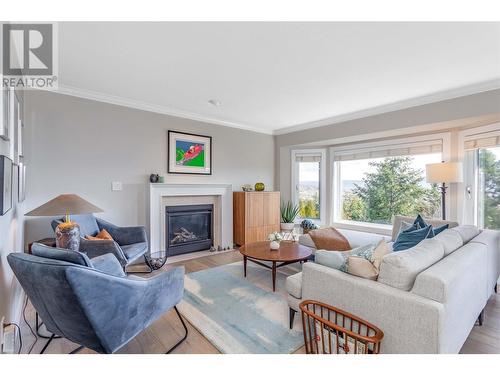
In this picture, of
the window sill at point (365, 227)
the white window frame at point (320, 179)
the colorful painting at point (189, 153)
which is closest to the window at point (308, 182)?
the white window frame at point (320, 179)

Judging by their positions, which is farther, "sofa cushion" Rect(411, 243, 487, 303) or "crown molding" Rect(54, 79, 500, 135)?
"crown molding" Rect(54, 79, 500, 135)

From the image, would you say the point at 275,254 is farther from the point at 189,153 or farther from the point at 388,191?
the point at 388,191

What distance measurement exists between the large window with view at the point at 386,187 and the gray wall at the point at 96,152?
2917 mm

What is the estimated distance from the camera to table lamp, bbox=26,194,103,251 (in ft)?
7.23

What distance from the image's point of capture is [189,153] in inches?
165

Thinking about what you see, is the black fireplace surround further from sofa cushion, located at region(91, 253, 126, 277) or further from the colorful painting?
sofa cushion, located at region(91, 253, 126, 277)

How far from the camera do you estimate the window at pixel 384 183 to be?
4055 millimetres

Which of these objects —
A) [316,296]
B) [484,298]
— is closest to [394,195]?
[484,298]

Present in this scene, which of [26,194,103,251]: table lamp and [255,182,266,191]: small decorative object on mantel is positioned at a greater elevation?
[255,182,266,191]: small decorative object on mantel

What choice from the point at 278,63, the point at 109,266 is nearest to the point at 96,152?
the point at 109,266

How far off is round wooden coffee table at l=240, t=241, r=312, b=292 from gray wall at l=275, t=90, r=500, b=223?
218 centimetres

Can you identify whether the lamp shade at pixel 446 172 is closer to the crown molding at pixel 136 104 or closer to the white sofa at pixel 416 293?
the white sofa at pixel 416 293

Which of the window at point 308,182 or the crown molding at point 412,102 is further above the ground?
the crown molding at point 412,102

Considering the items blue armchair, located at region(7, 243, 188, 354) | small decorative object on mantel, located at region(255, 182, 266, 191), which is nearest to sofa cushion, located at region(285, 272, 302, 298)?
blue armchair, located at region(7, 243, 188, 354)
